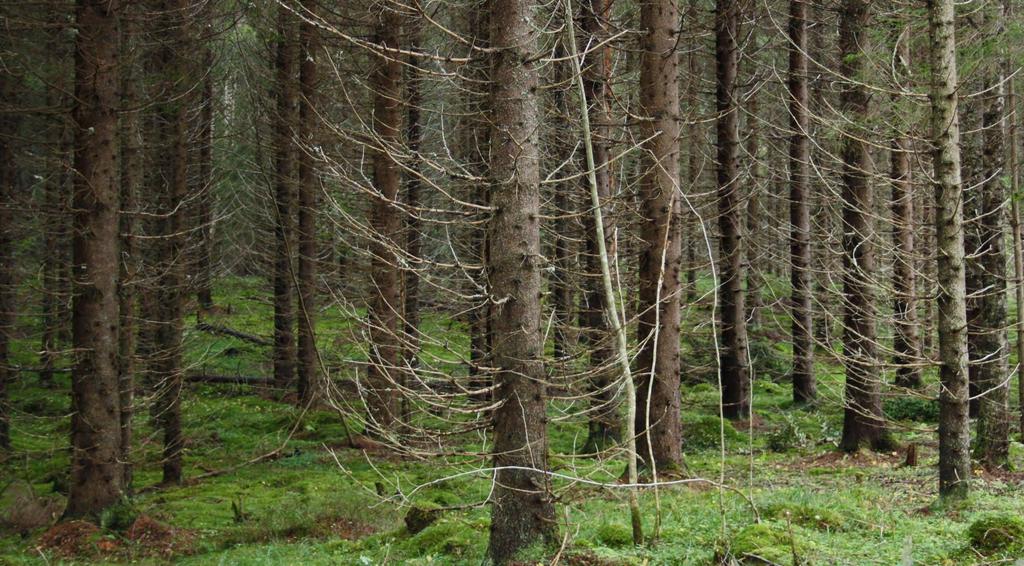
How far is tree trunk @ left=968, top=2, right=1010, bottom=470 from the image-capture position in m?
10.1

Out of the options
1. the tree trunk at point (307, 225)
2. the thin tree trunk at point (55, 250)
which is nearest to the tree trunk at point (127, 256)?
the thin tree trunk at point (55, 250)

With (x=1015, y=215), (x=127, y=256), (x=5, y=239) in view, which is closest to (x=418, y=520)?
(x=127, y=256)

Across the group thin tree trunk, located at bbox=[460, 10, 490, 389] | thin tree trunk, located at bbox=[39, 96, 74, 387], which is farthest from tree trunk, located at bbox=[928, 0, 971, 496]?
thin tree trunk, located at bbox=[39, 96, 74, 387]

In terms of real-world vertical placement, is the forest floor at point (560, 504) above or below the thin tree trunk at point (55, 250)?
below

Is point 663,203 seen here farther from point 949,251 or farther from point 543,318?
point 543,318

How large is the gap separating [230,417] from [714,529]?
53.5ft

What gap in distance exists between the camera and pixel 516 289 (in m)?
6.05

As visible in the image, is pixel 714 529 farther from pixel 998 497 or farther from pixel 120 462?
pixel 120 462

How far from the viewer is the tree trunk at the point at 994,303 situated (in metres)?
10.1

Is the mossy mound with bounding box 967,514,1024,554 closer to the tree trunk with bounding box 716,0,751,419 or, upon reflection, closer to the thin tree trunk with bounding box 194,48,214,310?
the tree trunk with bounding box 716,0,751,419

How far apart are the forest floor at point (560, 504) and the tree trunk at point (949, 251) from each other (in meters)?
0.44

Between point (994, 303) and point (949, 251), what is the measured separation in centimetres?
448

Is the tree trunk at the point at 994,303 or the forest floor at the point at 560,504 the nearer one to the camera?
the forest floor at the point at 560,504

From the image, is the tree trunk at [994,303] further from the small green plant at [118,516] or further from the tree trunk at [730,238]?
the small green plant at [118,516]
